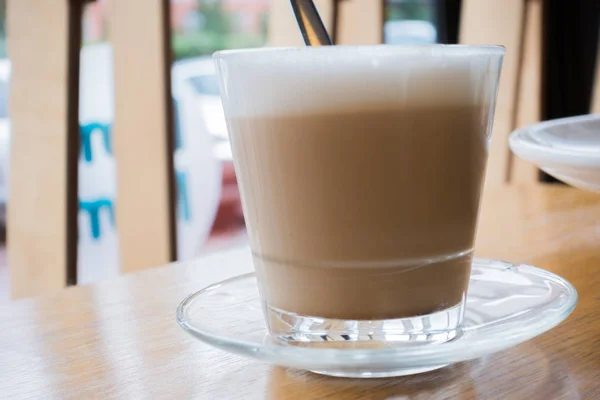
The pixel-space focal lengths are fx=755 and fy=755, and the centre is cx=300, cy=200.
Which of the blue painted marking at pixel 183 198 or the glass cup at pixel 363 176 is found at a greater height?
the glass cup at pixel 363 176

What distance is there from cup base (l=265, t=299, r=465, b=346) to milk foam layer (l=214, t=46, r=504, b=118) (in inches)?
3.5

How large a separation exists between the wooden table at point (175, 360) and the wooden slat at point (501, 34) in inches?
71.1

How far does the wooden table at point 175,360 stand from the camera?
289 mm

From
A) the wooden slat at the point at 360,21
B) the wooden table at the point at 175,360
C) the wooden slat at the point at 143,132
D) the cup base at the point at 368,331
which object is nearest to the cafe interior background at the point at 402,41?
the wooden slat at the point at 360,21

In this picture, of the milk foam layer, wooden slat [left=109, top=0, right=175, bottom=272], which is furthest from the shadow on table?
wooden slat [left=109, top=0, right=175, bottom=272]

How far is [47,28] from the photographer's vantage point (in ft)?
4.06

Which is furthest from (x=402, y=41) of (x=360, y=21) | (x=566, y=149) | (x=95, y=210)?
(x=566, y=149)

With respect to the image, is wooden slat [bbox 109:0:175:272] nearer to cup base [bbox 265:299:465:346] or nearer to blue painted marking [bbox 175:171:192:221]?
cup base [bbox 265:299:465:346]

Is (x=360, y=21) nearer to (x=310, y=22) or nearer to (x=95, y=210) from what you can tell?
(x=95, y=210)

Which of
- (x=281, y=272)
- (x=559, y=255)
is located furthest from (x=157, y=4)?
(x=281, y=272)

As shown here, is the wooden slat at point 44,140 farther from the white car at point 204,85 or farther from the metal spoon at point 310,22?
the white car at point 204,85

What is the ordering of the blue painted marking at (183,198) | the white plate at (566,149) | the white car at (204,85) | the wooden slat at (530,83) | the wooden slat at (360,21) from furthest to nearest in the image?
1. the white car at (204,85)
2. the blue painted marking at (183,198)
3. the wooden slat at (530,83)
4. the wooden slat at (360,21)
5. the white plate at (566,149)

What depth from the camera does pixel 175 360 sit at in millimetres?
332

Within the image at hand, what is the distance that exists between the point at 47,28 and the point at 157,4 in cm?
18
